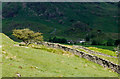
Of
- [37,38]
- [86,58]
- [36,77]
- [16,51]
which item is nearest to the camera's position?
[36,77]

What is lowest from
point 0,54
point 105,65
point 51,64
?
point 105,65

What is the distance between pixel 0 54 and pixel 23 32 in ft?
119

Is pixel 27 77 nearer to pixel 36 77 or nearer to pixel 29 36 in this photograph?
pixel 36 77

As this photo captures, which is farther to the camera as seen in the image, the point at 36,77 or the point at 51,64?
the point at 51,64

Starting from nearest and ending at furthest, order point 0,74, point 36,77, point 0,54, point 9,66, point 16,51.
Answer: point 0,74
point 36,77
point 9,66
point 0,54
point 16,51

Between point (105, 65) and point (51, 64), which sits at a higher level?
point (51, 64)

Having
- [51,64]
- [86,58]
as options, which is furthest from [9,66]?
[86,58]

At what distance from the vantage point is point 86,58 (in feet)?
136

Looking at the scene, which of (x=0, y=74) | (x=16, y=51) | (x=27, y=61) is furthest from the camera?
(x=16, y=51)

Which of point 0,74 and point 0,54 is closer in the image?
point 0,74

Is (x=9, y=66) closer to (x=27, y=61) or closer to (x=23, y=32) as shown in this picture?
(x=27, y=61)

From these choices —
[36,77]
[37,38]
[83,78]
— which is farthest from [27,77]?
[37,38]

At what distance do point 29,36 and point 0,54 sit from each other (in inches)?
1531

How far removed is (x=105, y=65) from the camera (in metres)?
38.5
